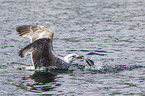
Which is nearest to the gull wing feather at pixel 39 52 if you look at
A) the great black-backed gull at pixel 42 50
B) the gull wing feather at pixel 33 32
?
the great black-backed gull at pixel 42 50

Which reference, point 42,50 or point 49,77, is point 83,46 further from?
point 49,77

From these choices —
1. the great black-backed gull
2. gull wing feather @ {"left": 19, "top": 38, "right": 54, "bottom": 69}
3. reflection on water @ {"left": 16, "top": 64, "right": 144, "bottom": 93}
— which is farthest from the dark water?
gull wing feather @ {"left": 19, "top": 38, "right": 54, "bottom": 69}

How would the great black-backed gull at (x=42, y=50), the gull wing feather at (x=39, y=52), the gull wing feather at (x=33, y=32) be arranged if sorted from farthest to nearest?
the gull wing feather at (x=33, y=32) → the great black-backed gull at (x=42, y=50) → the gull wing feather at (x=39, y=52)

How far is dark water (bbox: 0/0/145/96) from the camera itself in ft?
38.8

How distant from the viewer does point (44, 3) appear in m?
35.6

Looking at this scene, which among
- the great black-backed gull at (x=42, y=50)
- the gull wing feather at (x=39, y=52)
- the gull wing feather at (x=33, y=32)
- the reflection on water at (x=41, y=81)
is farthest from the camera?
the gull wing feather at (x=33, y=32)

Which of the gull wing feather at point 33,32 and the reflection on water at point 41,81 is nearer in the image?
the reflection on water at point 41,81

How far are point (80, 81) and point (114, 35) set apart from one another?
9.14 meters

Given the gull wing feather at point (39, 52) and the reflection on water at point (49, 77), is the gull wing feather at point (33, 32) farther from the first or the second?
the reflection on water at point (49, 77)

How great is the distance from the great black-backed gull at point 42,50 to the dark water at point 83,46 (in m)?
0.33

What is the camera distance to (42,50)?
44.3 feet

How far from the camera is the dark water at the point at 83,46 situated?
465 inches

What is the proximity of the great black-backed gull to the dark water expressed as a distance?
334 millimetres

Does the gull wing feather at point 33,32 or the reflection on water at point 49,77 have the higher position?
the gull wing feather at point 33,32
